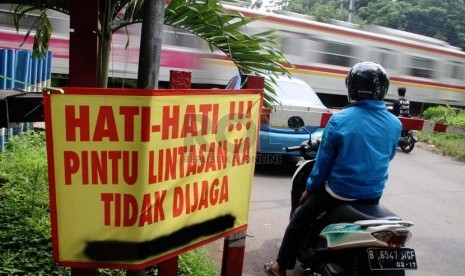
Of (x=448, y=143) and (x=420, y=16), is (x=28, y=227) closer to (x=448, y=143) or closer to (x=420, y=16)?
(x=448, y=143)

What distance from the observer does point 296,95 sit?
7008 mm

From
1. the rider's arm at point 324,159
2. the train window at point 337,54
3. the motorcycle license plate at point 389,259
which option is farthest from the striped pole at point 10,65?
the train window at point 337,54

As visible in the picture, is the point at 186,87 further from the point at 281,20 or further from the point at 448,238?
the point at 281,20

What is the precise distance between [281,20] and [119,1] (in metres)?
11.3

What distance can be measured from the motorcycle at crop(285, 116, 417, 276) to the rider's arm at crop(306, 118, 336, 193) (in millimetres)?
210

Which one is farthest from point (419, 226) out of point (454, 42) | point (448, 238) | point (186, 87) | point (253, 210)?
point (454, 42)

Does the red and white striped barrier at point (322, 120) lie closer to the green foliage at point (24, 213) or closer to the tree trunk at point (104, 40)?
the tree trunk at point (104, 40)

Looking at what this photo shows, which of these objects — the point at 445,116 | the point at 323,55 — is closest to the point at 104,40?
the point at 323,55

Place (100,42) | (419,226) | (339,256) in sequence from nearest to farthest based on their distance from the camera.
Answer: (100,42) → (339,256) → (419,226)

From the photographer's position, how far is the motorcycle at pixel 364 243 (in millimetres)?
2395

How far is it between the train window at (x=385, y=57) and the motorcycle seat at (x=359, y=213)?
13479 millimetres

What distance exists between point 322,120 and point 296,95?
3088 millimetres

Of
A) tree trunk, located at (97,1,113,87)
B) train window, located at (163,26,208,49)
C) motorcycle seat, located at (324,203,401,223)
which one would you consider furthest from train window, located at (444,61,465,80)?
tree trunk, located at (97,1,113,87)

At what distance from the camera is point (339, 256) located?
8.95 feet
